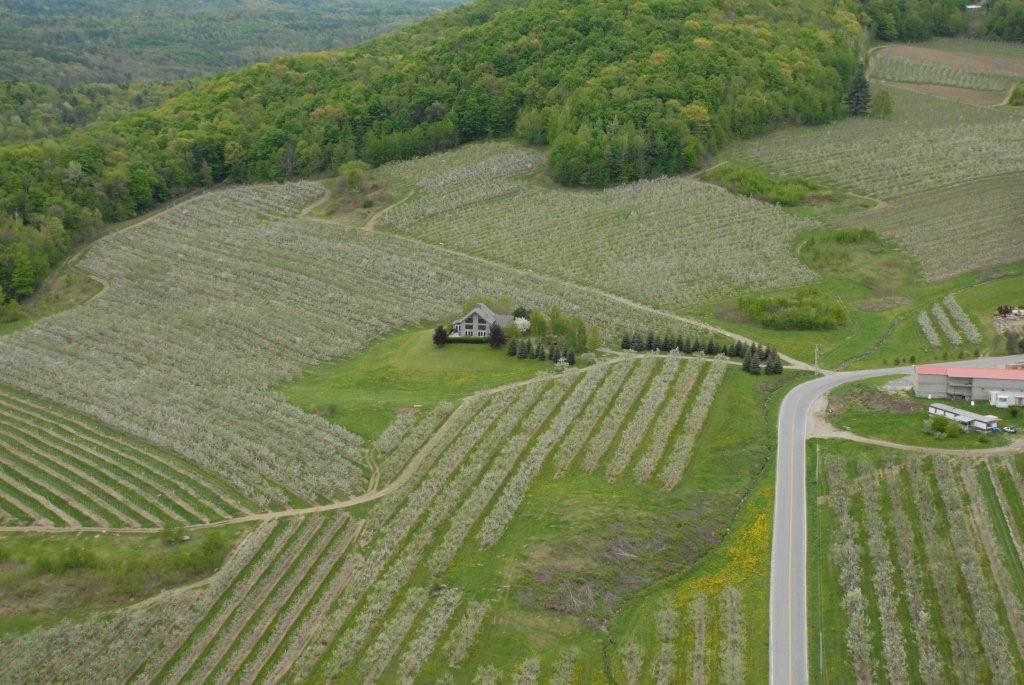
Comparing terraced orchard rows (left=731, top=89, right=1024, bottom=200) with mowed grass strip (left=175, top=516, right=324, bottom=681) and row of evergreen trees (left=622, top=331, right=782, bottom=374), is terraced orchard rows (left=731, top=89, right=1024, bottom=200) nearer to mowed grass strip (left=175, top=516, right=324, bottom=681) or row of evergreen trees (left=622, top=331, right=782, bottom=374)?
row of evergreen trees (left=622, top=331, right=782, bottom=374)

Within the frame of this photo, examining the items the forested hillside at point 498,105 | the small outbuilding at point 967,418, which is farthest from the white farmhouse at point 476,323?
the forested hillside at point 498,105

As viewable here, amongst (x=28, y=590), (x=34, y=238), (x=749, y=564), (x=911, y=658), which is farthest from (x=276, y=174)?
(x=911, y=658)

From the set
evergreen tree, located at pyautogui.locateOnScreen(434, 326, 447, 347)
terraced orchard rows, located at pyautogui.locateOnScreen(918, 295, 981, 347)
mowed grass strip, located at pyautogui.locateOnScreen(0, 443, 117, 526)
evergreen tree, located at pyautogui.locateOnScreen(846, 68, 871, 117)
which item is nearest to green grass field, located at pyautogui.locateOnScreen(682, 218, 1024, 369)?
terraced orchard rows, located at pyautogui.locateOnScreen(918, 295, 981, 347)

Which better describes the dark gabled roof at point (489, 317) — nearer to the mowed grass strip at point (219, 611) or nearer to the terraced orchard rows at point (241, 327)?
the terraced orchard rows at point (241, 327)

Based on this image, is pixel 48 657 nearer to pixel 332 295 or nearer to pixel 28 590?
pixel 28 590

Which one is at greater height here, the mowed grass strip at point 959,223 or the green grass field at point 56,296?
the mowed grass strip at point 959,223

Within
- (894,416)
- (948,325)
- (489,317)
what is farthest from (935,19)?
(894,416)

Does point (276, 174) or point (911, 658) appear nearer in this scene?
point (911, 658)
